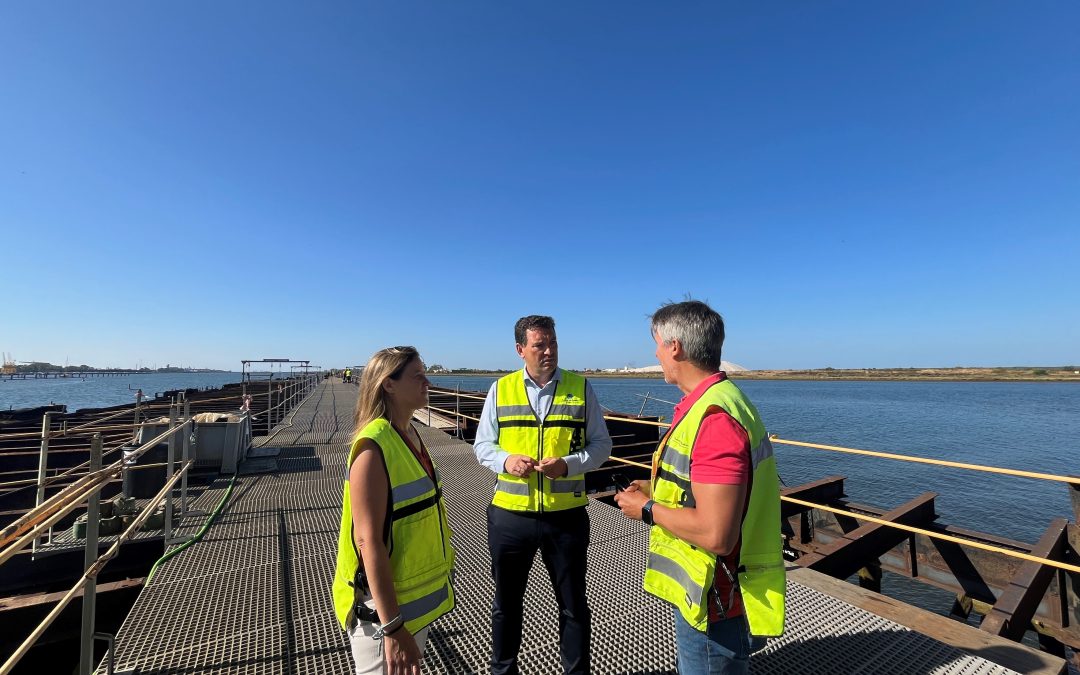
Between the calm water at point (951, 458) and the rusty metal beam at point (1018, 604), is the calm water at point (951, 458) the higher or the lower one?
the lower one

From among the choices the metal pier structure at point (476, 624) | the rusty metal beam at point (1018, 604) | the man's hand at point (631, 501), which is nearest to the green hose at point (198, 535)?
the metal pier structure at point (476, 624)

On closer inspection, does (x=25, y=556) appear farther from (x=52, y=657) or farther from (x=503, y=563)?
(x=503, y=563)

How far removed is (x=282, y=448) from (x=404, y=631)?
28.5 ft

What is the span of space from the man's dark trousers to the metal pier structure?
27 cm

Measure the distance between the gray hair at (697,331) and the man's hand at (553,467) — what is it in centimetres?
98

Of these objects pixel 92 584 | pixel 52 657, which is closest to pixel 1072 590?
pixel 92 584

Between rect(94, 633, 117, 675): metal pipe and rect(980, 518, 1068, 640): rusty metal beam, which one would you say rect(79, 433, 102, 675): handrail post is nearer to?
rect(94, 633, 117, 675): metal pipe

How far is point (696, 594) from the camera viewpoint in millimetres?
1516

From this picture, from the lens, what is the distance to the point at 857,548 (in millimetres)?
4891

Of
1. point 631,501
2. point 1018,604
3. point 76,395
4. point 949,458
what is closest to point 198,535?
point 631,501

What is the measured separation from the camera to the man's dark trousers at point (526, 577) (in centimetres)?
240

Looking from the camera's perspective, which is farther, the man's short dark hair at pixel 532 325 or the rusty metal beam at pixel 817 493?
the rusty metal beam at pixel 817 493

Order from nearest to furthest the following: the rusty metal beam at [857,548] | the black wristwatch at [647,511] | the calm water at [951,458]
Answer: the black wristwatch at [647,511] < the rusty metal beam at [857,548] < the calm water at [951,458]

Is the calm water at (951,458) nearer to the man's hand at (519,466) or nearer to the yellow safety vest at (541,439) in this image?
the yellow safety vest at (541,439)
